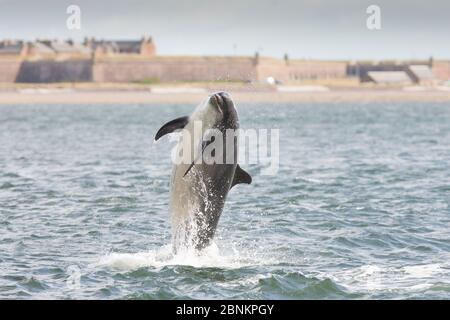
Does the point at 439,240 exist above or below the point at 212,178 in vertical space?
below

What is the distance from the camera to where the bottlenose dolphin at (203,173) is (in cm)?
1753

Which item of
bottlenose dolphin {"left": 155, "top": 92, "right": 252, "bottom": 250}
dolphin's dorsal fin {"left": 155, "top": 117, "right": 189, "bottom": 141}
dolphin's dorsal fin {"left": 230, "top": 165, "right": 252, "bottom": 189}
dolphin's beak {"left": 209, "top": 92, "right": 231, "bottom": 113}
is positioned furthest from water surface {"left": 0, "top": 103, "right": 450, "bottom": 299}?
dolphin's beak {"left": 209, "top": 92, "right": 231, "bottom": 113}

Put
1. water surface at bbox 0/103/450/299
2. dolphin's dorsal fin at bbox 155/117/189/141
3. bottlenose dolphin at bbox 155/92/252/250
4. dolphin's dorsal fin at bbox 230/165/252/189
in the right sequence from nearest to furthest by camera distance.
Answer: dolphin's dorsal fin at bbox 155/117/189/141
bottlenose dolphin at bbox 155/92/252/250
dolphin's dorsal fin at bbox 230/165/252/189
water surface at bbox 0/103/450/299

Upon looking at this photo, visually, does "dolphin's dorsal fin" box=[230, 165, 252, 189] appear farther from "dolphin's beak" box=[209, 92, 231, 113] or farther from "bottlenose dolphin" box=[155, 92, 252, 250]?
"dolphin's beak" box=[209, 92, 231, 113]

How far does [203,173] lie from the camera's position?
18.6 metres

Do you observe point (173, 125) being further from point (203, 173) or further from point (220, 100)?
point (203, 173)

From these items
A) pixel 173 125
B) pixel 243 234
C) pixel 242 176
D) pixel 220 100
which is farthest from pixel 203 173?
pixel 243 234

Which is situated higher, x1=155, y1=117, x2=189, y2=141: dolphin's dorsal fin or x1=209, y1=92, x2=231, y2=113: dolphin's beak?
x1=209, y1=92, x2=231, y2=113: dolphin's beak

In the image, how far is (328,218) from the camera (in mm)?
27906

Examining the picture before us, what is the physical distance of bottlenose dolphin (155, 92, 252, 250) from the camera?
17531mm

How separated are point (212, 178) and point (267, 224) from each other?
28.0 feet

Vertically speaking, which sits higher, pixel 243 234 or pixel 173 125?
pixel 173 125
